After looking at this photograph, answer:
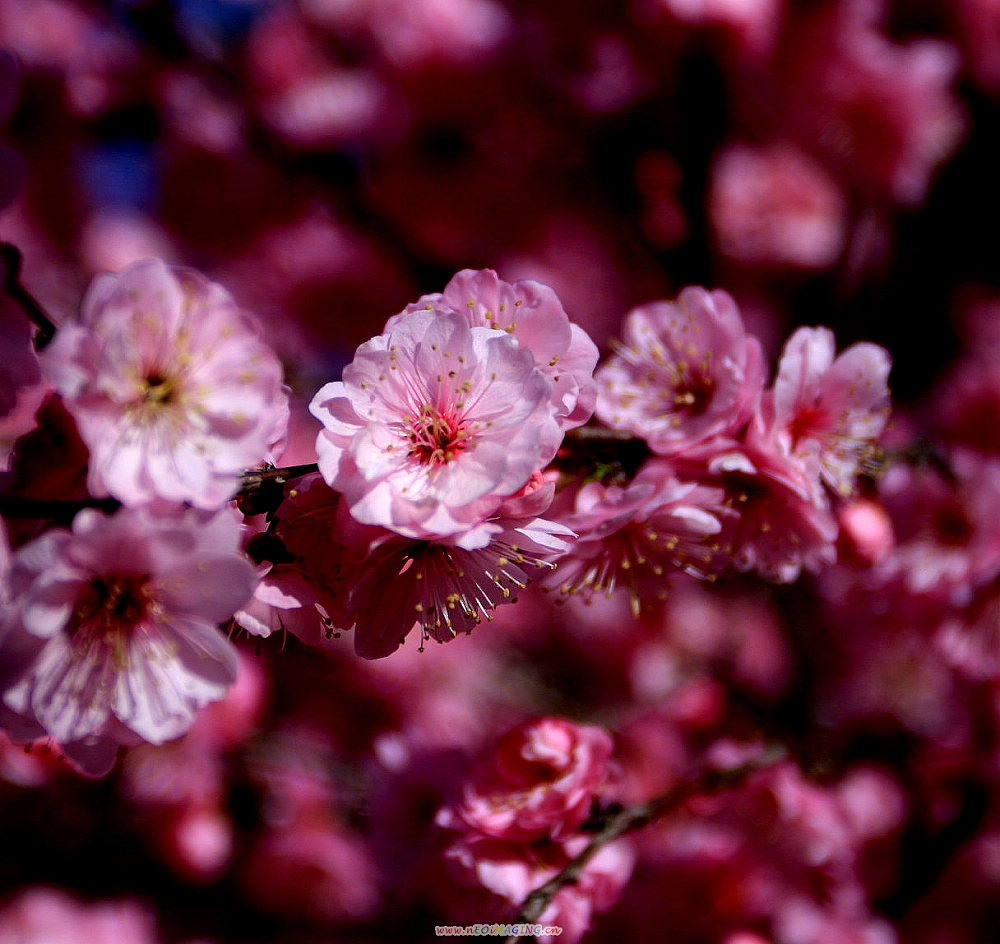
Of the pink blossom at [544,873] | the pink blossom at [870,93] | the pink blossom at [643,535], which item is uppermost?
the pink blossom at [870,93]

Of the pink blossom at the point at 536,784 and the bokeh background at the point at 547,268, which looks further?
the bokeh background at the point at 547,268

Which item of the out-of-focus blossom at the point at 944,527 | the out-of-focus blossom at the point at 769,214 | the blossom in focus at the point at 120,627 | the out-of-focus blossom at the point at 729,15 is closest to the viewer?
the blossom in focus at the point at 120,627

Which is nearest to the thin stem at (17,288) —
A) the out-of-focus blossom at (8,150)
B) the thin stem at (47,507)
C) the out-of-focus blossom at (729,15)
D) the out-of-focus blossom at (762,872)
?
the out-of-focus blossom at (8,150)

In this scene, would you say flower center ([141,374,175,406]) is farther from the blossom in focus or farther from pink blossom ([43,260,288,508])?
the blossom in focus

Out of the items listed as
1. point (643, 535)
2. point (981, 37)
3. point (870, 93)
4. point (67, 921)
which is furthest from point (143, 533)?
point (981, 37)

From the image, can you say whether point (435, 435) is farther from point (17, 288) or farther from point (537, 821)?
point (537, 821)

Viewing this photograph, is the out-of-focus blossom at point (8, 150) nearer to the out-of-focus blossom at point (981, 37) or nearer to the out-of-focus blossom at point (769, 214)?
the out-of-focus blossom at point (769, 214)
